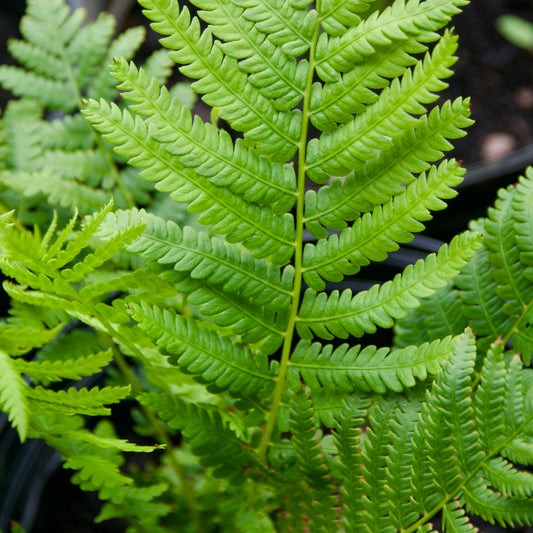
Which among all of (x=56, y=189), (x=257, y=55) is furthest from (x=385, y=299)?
(x=56, y=189)

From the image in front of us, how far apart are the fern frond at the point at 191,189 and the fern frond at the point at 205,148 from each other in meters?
0.01

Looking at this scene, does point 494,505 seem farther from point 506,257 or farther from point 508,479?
point 506,257

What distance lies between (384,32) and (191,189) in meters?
0.24

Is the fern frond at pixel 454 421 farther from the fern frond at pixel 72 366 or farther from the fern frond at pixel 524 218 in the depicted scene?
the fern frond at pixel 72 366

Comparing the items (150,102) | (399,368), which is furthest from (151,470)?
(150,102)

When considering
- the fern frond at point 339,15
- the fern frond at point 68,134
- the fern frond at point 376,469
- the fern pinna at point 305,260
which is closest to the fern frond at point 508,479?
the fern pinna at point 305,260

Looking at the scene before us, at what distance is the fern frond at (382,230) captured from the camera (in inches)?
22.0

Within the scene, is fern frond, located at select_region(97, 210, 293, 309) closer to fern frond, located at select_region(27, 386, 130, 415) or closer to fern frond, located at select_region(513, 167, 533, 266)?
fern frond, located at select_region(27, 386, 130, 415)

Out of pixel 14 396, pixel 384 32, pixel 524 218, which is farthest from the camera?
pixel 524 218

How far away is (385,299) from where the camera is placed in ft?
1.99

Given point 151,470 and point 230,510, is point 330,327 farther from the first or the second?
point 151,470

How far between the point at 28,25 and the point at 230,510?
2.54 ft

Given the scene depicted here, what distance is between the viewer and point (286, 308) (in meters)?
0.66

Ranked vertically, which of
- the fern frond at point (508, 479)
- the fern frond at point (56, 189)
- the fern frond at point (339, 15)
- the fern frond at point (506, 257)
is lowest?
the fern frond at point (56, 189)
